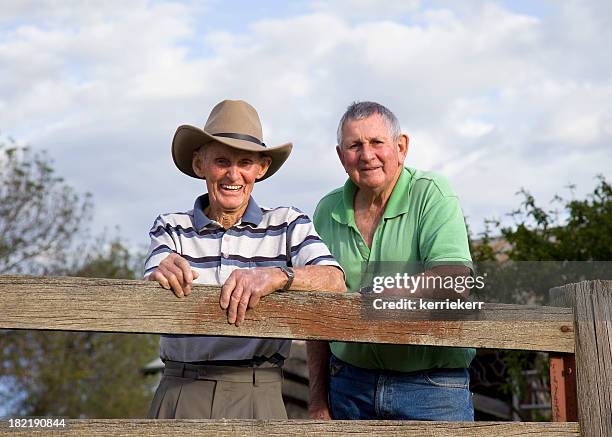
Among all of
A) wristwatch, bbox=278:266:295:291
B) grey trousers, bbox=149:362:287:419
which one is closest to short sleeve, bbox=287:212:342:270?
wristwatch, bbox=278:266:295:291

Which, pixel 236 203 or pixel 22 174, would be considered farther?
pixel 22 174

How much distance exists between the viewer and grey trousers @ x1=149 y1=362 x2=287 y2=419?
3396mm

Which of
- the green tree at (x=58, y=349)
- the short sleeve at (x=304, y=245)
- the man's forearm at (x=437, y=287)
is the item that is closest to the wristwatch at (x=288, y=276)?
the short sleeve at (x=304, y=245)

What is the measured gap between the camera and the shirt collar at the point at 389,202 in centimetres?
407

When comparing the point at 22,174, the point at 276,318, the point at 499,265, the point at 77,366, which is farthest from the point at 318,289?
the point at 77,366

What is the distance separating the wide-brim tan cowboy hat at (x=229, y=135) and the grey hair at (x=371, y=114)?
47cm

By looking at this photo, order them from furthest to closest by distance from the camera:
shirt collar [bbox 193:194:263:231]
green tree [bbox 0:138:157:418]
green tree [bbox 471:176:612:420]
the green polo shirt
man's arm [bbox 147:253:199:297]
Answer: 1. green tree [bbox 0:138:157:418]
2. green tree [bbox 471:176:612:420]
3. the green polo shirt
4. shirt collar [bbox 193:194:263:231]
5. man's arm [bbox 147:253:199:297]

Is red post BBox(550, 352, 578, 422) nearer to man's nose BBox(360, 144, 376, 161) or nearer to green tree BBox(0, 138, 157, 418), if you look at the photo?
man's nose BBox(360, 144, 376, 161)

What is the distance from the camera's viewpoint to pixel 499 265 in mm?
9453

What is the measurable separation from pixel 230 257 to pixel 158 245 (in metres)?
0.27

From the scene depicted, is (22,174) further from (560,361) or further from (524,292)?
(560,361)

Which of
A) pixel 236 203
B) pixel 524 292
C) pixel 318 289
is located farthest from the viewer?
pixel 524 292

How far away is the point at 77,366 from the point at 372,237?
21.1 meters

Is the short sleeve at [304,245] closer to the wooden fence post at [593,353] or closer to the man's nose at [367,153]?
the man's nose at [367,153]
